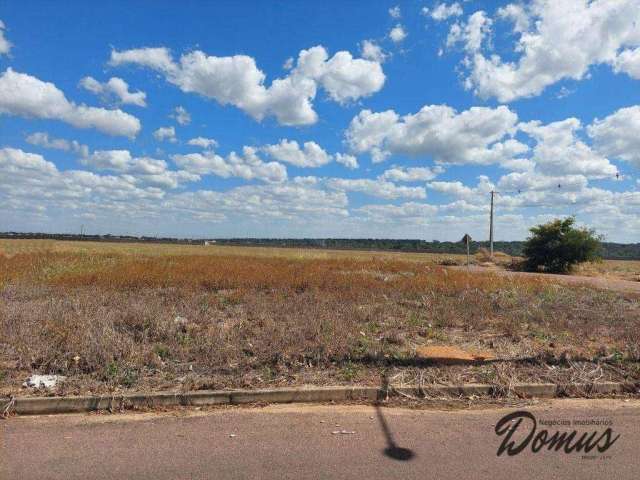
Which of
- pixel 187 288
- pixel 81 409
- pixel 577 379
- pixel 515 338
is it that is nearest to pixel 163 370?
pixel 81 409

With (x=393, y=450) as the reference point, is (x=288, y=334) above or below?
above

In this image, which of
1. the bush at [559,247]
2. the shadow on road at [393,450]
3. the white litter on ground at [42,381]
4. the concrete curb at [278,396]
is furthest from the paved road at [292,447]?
the bush at [559,247]

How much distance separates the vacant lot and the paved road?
2.65ft

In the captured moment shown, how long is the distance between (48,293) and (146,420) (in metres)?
9.70

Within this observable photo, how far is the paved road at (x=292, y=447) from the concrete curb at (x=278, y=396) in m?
0.22

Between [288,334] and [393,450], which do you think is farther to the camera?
[288,334]

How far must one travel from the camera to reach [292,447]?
4.03 meters

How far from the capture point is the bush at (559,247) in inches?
1423

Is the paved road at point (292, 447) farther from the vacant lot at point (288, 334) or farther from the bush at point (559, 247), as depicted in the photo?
the bush at point (559, 247)
